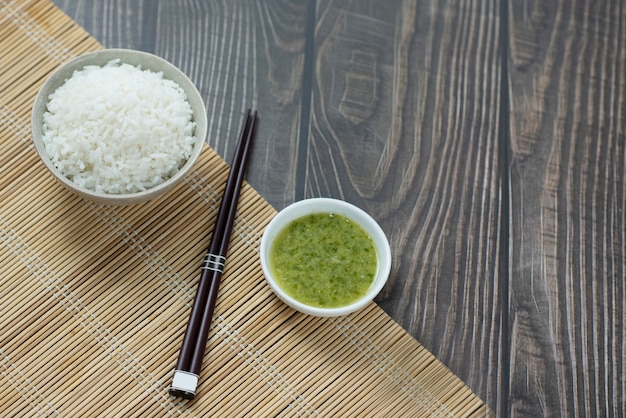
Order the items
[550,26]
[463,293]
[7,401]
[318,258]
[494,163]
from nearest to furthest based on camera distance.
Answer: [7,401], [318,258], [463,293], [494,163], [550,26]

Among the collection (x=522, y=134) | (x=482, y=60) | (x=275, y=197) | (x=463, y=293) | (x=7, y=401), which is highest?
(x=482, y=60)

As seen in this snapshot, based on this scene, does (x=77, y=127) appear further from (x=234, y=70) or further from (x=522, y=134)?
(x=522, y=134)

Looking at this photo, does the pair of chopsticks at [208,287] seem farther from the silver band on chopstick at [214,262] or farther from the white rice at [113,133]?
the white rice at [113,133]

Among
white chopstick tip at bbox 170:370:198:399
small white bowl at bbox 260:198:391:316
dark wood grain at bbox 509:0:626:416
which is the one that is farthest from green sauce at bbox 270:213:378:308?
dark wood grain at bbox 509:0:626:416

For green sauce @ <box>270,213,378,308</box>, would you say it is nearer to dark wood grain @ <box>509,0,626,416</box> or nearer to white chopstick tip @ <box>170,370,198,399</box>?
white chopstick tip @ <box>170,370,198,399</box>

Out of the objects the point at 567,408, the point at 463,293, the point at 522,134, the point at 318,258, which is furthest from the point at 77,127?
the point at 567,408

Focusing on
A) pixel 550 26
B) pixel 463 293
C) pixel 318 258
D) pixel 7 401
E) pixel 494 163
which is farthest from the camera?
pixel 550 26

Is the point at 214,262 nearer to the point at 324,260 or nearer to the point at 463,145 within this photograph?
the point at 324,260

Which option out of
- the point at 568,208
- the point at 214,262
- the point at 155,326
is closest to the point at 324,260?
the point at 214,262
